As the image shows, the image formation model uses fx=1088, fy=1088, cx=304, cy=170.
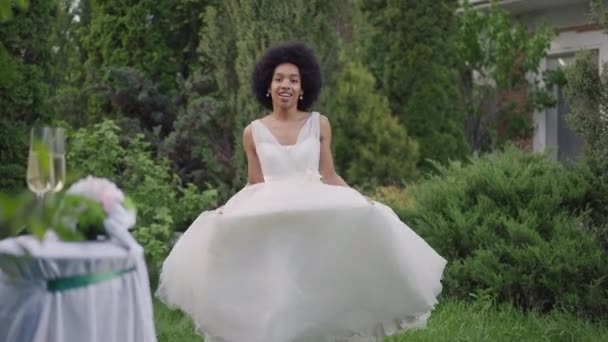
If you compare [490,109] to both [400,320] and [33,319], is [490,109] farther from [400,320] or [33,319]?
[33,319]

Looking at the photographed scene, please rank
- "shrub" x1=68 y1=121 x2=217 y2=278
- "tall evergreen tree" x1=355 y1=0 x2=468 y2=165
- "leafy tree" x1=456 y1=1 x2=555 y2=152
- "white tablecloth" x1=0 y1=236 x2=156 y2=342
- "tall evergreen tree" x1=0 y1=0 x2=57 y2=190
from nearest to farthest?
"white tablecloth" x1=0 y1=236 x2=156 y2=342, "tall evergreen tree" x1=0 y1=0 x2=57 y2=190, "shrub" x1=68 y1=121 x2=217 y2=278, "tall evergreen tree" x1=355 y1=0 x2=468 y2=165, "leafy tree" x1=456 y1=1 x2=555 y2=152

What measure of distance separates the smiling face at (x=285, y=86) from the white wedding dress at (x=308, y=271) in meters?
0.71

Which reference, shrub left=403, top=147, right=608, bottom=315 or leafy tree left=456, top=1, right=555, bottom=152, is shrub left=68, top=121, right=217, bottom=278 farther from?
leafy tree left=456, top=1, right=555, bottom=152

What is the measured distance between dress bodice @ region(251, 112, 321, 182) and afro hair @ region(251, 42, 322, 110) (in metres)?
0.40

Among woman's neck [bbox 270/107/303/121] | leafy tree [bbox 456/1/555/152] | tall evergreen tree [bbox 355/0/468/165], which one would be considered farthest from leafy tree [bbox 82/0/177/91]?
woman's neck [bbox 270/107/303/121]

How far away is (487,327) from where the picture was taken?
7.42 metres

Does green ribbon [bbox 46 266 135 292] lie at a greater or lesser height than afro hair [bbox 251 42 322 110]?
lesser

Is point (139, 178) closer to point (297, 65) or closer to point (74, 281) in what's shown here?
point (297, 65)

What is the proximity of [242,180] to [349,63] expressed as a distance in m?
2.36

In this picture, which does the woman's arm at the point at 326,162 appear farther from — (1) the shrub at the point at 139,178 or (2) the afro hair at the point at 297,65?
(1) the shrub at the point at 139,178

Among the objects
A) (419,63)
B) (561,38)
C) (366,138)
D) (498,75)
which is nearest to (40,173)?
(366,138)

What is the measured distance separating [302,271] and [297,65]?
149 cm

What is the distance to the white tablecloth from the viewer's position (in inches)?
119

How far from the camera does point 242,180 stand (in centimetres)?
1070
